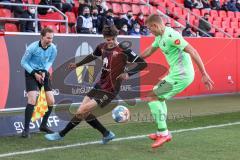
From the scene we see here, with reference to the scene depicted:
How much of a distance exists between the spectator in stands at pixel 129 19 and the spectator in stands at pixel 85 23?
5.85 feet

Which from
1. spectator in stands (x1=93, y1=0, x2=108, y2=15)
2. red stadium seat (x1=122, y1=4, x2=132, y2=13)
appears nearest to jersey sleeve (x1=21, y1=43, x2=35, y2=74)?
spectator in stands (x1=93, y1=0, x2=108, y2=15)

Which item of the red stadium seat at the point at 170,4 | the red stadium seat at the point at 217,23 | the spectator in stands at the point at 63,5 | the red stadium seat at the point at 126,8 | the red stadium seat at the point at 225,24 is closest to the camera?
the spectator in stands at the point at 63,5

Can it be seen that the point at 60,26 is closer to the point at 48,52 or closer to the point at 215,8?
the point at 48,52

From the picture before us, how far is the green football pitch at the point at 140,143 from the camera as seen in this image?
6980 mm

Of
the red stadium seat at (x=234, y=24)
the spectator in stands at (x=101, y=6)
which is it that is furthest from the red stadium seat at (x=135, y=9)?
→ the red stadium seat at (x=234, y=24)

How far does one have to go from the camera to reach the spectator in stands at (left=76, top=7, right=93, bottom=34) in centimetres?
1498

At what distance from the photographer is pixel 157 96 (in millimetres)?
7574

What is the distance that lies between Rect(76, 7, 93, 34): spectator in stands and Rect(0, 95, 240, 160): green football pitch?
436 centimetres

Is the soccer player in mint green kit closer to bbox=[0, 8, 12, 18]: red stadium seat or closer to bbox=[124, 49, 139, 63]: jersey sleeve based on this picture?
bbox=[124, 49, 139, 63]: jersey sleeve

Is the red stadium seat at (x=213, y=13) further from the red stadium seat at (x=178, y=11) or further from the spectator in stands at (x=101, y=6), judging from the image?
the spectator in stands at (x=101, y=6)

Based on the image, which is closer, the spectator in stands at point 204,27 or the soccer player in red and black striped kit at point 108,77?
the soccer player in red and black striped kit at point 108,77

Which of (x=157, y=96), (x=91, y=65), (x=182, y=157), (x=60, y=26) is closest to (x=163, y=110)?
(x=157, y=96)

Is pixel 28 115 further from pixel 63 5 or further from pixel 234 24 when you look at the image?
pixel 234 24

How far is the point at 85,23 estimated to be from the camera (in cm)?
1512
